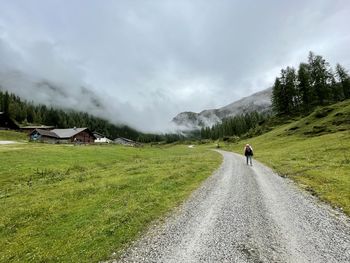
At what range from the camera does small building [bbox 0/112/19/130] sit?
137 metres

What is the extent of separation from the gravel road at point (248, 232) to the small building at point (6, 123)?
14667cm

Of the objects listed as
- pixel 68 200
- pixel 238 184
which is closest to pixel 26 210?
pixel 68 200

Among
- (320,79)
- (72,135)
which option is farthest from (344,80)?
(72,135)

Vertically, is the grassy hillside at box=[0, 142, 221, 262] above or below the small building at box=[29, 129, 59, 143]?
below

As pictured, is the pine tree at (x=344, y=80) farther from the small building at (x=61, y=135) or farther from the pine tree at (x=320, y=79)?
the small building at (x=61, y=135)

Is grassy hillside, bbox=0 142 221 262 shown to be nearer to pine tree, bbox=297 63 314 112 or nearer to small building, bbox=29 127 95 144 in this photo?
small building, bbox=29 127 95 144

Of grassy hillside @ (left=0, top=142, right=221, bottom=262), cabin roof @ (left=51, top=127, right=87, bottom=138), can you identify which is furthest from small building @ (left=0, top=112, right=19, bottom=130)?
grassy hillside @ (left=0, top=142, right=221, bottom=262)

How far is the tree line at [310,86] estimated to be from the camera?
133m

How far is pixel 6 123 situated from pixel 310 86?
512 ft

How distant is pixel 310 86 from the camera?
135 m

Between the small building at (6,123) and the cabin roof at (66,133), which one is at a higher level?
the small building at (6,123)

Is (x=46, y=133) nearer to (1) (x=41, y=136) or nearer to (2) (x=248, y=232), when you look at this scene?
(1) (x=41, y=136)

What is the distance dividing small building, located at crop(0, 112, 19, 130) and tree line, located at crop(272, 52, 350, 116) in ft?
462

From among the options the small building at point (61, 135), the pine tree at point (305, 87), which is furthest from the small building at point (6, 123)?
the pine tree at point (305, 87)
